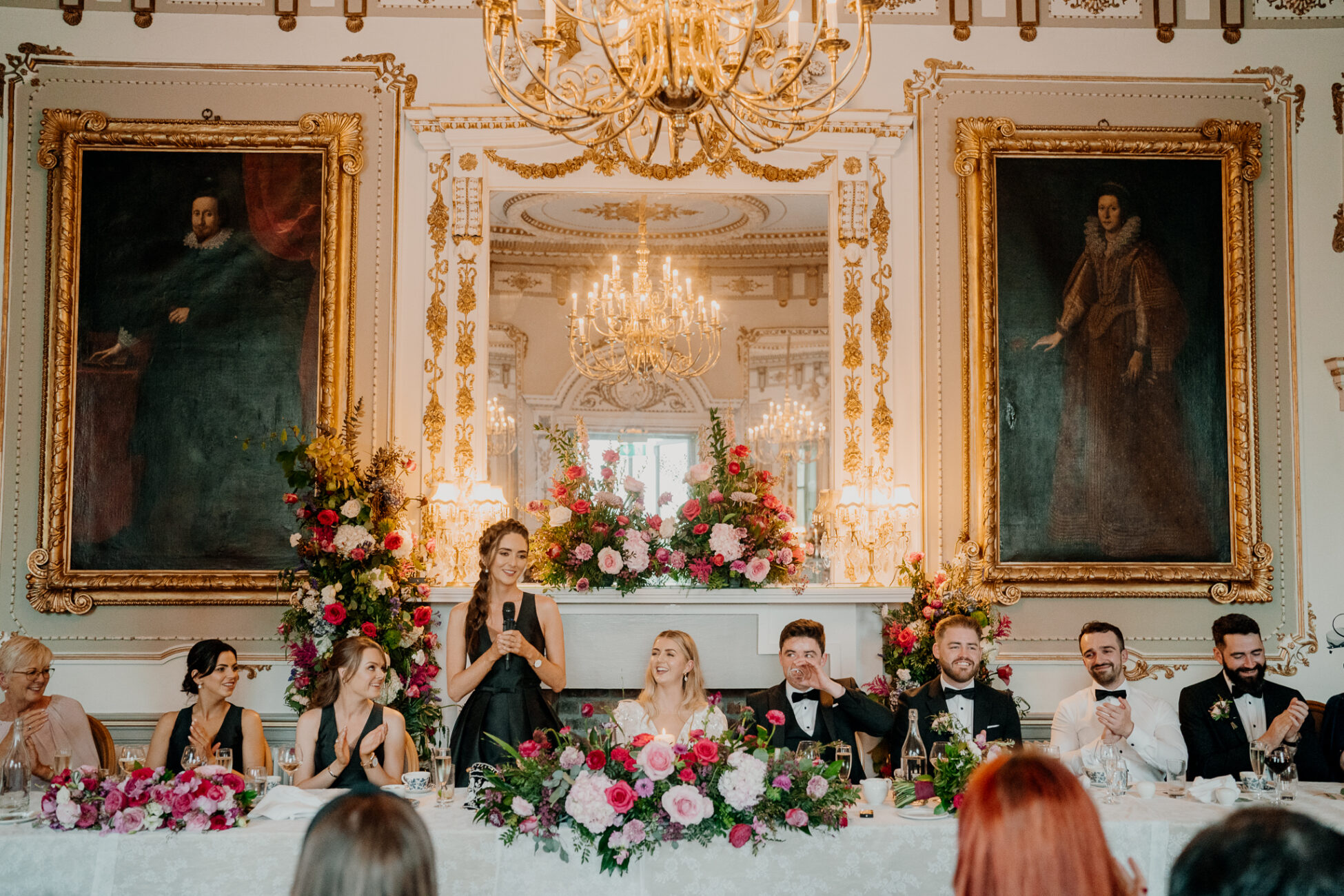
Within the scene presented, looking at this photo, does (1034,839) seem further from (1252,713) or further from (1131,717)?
(1252,713)

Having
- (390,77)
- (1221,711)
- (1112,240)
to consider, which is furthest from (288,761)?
(1112,240)

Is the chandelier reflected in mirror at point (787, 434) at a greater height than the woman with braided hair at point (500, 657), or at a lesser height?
greater

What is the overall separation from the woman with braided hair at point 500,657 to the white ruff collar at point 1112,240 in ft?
12.3

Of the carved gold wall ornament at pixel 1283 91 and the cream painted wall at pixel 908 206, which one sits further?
the carved gold wall ornament at pixel 1283 91

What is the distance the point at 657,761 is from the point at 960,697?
2.28 meters

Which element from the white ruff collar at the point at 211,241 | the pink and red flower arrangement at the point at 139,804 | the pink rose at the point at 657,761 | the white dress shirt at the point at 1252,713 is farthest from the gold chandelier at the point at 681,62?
the white dress shirt at the point at 1252,713

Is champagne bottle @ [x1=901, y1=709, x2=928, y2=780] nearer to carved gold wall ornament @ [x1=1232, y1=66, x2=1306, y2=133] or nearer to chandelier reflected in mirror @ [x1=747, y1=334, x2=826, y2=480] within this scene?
chandelier reflected in mirror @ [x1=747, y1=334, x2=826, y2=480]

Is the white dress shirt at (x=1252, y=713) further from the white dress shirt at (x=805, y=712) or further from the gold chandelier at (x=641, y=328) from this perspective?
the gold chandelier at (x=641, y=328)

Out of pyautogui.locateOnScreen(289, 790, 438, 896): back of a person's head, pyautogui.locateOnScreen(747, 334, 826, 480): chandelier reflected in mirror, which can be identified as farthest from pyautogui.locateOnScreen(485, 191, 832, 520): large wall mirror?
pyautogui.locateOnScreen(289, 790, 438, 896): back of a person's head

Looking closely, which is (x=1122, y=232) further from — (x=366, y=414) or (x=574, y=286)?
(x=366, y=414)

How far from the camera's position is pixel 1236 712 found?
17.9ft

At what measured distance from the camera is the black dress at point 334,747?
14.9 ft

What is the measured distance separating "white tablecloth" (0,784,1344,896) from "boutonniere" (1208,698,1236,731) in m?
1.69

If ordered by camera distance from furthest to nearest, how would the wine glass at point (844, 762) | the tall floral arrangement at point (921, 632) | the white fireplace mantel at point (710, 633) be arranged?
the white fireplace mantel at point (710, 633)
the tall floral arrangement at point (921, 632)
the wine glass at point (844, 762)
